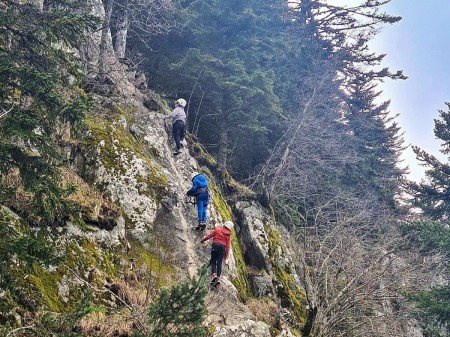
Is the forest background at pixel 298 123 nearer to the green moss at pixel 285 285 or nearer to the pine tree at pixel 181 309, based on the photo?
the green moss at pixel 285 285

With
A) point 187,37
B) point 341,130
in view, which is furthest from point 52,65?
point 341,130

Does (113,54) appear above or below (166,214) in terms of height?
above

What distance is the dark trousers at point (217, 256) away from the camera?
28.3 feet

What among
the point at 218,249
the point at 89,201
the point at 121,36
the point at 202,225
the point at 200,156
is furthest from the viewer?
the point at 121,36

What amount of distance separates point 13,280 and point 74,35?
4.10 metres

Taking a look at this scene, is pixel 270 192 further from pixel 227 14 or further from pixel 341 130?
pixel 341 130

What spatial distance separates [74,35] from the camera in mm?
6531

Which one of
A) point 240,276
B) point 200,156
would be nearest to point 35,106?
point 240,276

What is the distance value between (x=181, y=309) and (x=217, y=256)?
426 cm

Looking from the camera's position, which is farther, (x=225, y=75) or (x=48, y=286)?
(x=225, y=75)

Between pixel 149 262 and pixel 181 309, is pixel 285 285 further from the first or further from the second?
pixel 181 309

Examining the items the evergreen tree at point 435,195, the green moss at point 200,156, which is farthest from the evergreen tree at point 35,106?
the evergreen tree at point 435,195

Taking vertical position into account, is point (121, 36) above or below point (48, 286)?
above

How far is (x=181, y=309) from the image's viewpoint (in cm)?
448
